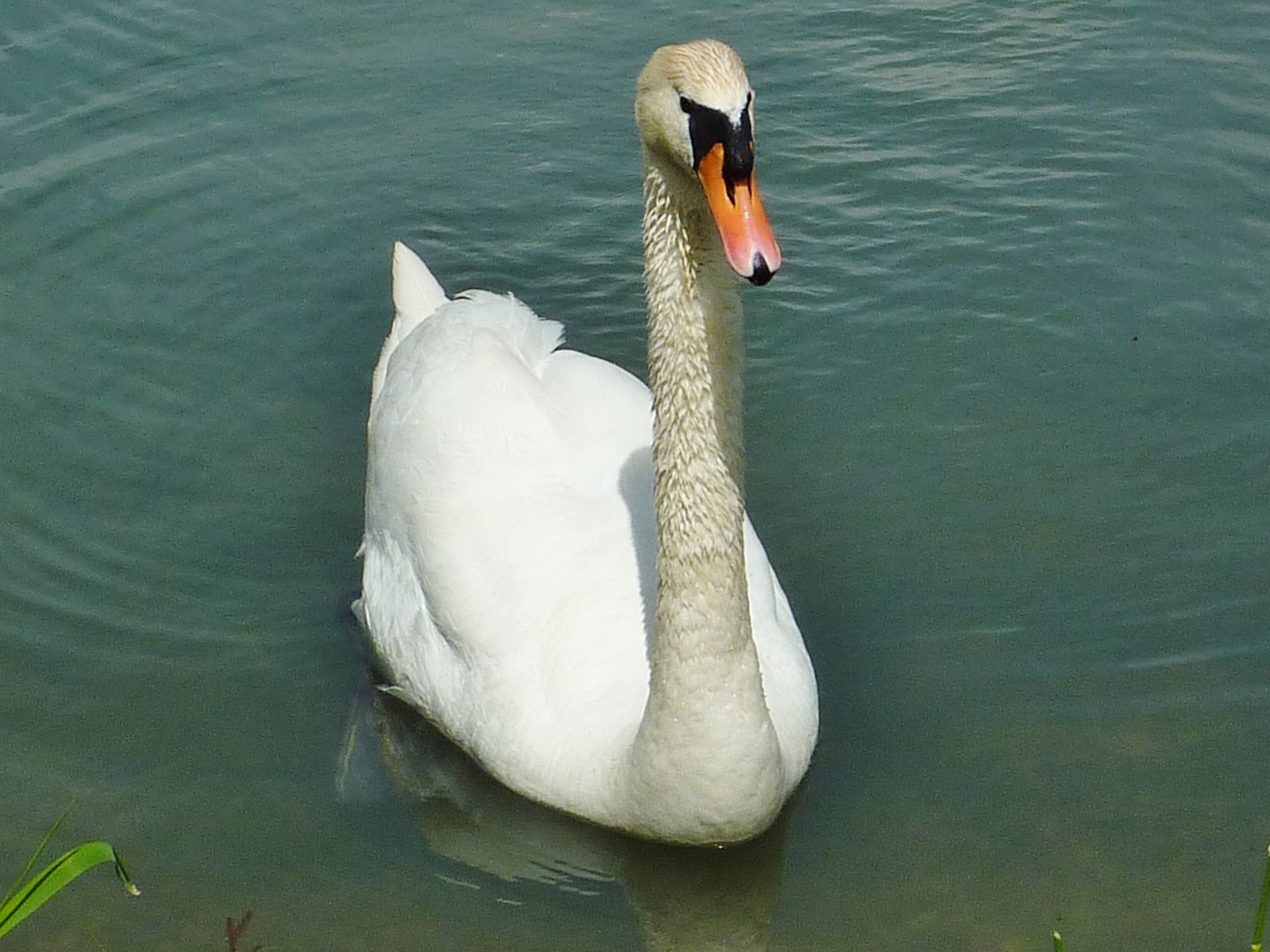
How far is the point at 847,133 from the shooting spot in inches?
392

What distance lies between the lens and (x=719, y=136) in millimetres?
4562

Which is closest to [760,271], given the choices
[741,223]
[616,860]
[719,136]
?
[741,223]

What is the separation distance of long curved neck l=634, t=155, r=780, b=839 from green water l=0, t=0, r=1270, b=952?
1.68 feet

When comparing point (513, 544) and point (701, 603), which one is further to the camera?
point (513, 544)

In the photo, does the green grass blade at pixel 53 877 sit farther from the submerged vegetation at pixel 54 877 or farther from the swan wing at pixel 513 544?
the swan wing at pixel 513 544

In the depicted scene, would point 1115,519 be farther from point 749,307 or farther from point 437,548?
point 437,548

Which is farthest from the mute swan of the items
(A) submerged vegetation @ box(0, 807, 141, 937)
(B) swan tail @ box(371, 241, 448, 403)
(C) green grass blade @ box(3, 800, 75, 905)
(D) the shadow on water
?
(A) submerged vegetation @ box(0, 807, 141, 937)

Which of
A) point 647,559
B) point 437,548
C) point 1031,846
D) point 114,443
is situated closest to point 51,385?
point 114,443

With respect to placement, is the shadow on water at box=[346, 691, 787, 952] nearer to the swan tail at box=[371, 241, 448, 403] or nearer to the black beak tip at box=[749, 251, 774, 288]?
the swan tail at box=[371, 241, 448, 403]

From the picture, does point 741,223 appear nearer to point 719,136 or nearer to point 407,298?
point 719,136

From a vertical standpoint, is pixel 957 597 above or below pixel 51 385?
below

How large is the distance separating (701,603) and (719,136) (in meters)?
1.46

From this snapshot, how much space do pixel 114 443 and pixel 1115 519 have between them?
4082 millimetres

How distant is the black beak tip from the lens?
434cm
